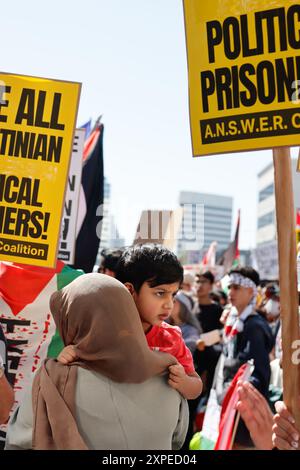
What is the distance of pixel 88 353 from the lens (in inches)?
86.0

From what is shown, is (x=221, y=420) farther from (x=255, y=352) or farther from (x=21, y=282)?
(x=21, y=282)

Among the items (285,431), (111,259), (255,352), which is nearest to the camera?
(285,431)

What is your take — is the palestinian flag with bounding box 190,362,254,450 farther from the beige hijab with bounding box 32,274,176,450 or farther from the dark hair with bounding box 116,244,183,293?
the beige hijab with bounding box 32,274,176,450

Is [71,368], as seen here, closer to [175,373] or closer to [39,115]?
[175,373]

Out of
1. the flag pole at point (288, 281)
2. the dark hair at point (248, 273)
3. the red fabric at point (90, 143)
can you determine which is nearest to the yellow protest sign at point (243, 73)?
the flag pole at point (288, 281)

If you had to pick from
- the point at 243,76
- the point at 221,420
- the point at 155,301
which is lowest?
the point at 221,420

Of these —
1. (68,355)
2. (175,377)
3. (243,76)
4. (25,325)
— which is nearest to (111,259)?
(25,325)

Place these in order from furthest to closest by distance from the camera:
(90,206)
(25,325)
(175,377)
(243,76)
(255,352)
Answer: (90,206) < (255,352) < (25,325) < (243,76) < (175,377)

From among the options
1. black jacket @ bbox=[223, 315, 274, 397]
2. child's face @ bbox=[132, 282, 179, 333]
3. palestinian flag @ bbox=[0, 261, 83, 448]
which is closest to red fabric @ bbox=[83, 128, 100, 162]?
black jacket @ bbox=[223, 315, 274, 397]

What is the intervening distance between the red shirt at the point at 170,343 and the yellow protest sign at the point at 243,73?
0.91 meters

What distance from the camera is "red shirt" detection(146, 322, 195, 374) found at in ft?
9.41

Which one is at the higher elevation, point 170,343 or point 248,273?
point 248,273

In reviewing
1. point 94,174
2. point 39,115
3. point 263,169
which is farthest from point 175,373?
point 263,169

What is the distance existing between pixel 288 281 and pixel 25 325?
183 cm
